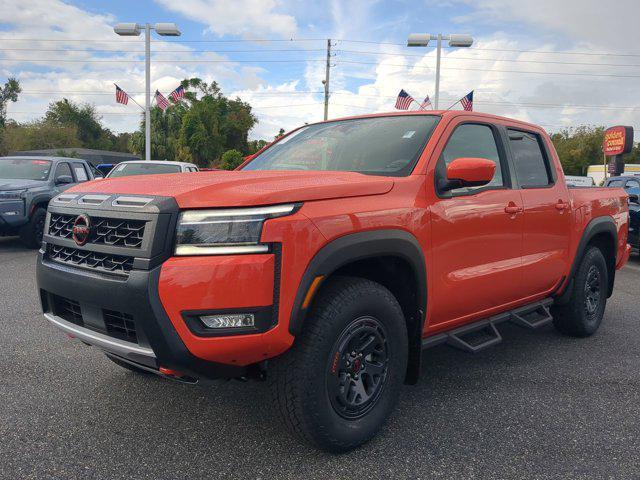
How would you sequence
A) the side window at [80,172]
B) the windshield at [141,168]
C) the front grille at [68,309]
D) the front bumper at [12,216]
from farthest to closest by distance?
1. the windshield at [141,168]
2. the side window at [80,172]
3. the front bumper at [12,216]
4. the front grille at [68,309]

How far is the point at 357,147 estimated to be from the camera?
3619 mm

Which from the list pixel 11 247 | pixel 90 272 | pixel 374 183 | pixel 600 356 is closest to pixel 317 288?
pixel 374 183

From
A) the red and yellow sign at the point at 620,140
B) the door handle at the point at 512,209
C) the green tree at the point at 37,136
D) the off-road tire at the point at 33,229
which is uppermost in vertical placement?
the green tree at the point at 37,136

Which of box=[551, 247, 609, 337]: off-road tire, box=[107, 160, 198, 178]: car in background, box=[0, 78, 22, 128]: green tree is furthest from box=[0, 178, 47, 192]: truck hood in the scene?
box=[0, 78, 22, 128]: green tree

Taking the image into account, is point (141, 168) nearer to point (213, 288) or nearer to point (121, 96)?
point (213, 288)

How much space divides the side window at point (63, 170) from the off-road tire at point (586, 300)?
9.21m

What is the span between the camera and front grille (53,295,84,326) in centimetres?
279

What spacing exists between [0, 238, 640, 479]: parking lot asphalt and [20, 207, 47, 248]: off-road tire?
19.1ft

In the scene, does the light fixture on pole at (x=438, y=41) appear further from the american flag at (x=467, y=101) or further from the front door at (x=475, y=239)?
the front door at (x=475, y=239)

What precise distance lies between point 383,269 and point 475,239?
2.45 ft

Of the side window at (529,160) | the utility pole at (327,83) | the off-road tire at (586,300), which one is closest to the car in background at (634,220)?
the off-road tire at (586,300)

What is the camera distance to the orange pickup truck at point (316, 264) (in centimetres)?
236

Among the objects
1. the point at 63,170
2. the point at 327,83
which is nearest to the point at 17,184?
the point at 63,170

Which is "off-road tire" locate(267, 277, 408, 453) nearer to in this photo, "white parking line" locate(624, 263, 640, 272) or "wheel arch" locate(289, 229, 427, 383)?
"wheel arch" locate(289, 229, 427, 383)
